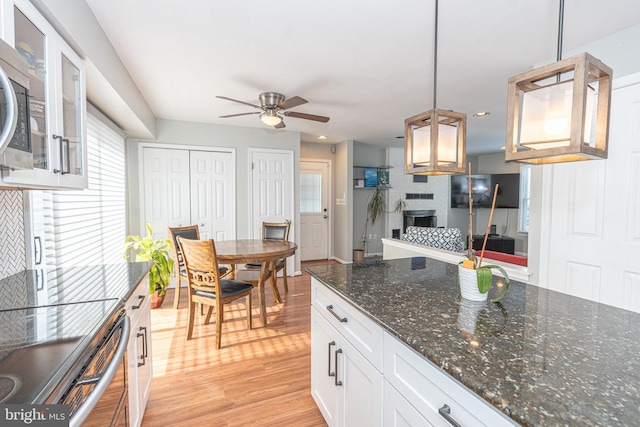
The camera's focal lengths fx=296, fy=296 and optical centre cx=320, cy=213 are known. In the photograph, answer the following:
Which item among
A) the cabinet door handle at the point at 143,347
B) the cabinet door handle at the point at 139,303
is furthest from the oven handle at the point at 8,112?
the cabinet door handle at the point at 143,347

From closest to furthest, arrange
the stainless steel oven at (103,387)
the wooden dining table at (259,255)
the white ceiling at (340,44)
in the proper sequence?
the stainless steel oven at (103,387)
the white ceiling at (340,44)
the wooden dining table at (259,255)

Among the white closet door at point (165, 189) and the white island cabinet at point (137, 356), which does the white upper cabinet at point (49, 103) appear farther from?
the white closet door at point (165, 189)

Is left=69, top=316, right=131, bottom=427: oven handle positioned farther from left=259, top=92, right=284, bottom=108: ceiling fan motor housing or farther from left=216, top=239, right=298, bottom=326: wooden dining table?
left=259, top=92, right=284, bottom=108: ceiling fan motor housing

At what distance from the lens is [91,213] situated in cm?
273

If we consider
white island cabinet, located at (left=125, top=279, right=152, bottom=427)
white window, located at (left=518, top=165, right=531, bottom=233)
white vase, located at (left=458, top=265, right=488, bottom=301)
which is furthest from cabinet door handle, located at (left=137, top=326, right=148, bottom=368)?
white window, located at (left=518, top=165, right=531, bottom=233)

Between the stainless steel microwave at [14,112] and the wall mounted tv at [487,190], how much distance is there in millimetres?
6778

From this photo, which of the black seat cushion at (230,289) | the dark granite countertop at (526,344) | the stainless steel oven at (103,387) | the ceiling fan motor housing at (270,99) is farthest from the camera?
the ceiling fan motor housing at (270,99)

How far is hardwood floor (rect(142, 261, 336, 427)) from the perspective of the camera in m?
1.80

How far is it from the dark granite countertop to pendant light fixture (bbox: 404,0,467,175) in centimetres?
59

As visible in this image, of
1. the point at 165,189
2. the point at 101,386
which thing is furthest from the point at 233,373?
the point at 165,189

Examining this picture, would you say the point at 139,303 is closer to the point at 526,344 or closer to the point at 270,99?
the point at 526,344

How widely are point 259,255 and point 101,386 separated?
79.2 inches

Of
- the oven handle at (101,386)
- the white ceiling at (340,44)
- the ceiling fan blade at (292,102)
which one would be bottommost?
the oven handle at (101,386)

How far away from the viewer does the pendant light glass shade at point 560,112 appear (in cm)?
80
